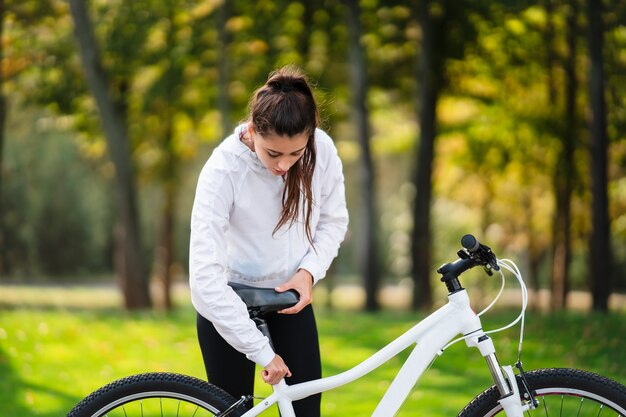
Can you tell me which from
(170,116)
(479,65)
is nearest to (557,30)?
(479,65)

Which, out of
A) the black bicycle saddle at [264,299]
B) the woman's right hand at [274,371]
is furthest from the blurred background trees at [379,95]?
the woman's right hand at [274,371]

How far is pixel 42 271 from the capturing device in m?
31.0

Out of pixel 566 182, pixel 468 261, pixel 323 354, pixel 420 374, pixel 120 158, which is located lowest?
pixel 323 354

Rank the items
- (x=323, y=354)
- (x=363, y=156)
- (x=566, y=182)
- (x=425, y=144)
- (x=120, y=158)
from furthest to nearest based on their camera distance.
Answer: (x=566, y=182) → (x=425, y=144) → (x=363, y=156) → (x=120, y=158) → (x=323, y=354)

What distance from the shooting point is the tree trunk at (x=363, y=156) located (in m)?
15.0

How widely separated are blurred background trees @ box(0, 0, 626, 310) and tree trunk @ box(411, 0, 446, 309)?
32 mm

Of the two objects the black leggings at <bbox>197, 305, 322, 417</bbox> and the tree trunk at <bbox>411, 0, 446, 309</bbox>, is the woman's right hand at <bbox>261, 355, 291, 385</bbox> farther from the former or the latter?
the tree trunk at <bbox>411, 0, 446, 309</bbox>

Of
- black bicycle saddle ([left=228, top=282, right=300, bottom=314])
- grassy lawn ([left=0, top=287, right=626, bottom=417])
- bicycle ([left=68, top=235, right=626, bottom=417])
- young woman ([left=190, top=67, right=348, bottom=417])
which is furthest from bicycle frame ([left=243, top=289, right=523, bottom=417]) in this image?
grassy lawn ([left=0, top=287, right=626, bottom=417])

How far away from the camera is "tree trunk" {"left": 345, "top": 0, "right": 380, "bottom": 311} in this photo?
15.0 m

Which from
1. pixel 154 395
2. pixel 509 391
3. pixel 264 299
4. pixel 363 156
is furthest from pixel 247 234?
pixel 363 156

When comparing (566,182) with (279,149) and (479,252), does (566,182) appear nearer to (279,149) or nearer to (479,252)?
(479,252)

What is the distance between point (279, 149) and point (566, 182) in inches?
601

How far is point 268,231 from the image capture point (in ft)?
10.7

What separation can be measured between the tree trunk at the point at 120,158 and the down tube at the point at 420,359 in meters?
11.8
